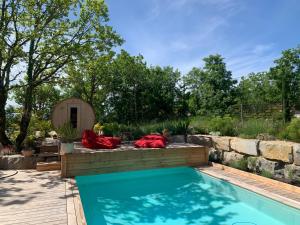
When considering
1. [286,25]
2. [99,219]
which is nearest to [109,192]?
[99,219]

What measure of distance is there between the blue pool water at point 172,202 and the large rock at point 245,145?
1340 millimetres

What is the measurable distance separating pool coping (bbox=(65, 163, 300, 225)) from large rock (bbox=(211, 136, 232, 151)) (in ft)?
2.28

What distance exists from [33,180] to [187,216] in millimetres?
3737

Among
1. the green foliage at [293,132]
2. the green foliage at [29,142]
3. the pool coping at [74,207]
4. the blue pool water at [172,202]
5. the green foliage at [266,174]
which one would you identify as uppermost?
the green foliage at [293,132]

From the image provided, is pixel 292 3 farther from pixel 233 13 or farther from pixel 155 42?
pixel 155 42

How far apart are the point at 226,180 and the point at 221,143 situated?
2246mm

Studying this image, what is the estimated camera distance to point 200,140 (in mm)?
9391

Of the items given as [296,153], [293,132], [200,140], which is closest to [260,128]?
[293,132]

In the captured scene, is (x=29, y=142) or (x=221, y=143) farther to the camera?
(x=29, y=142)

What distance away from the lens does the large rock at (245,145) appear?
708 centimetres

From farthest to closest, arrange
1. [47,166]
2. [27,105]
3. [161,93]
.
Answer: [161,93], [27,105], [47,166]

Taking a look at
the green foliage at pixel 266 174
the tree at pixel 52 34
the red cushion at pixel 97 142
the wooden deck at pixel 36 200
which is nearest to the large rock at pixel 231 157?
the green foliage at pixel 266 174

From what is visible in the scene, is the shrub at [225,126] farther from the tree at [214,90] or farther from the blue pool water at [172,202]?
the tree at [214,90]

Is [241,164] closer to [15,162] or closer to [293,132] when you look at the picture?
[293,132]
